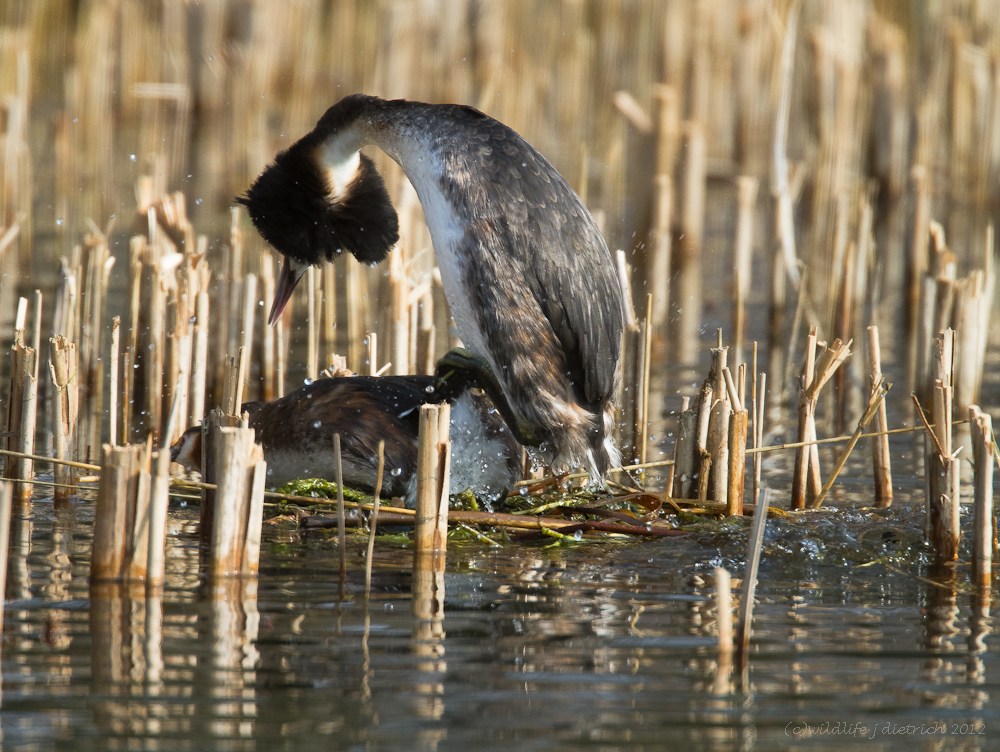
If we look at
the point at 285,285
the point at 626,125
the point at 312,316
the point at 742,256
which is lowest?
the point at 312,316

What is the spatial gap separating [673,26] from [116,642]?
Result: 10050mm

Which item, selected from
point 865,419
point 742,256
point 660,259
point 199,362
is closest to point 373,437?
point 199,362

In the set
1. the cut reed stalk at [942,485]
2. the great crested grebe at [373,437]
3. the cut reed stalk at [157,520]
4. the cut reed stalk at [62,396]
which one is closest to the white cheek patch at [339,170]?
the great crested grebe at [373,437]

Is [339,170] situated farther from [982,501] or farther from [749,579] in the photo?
[749,579]

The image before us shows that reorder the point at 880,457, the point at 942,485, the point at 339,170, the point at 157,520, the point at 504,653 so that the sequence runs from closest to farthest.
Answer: the point at 504,653
the point at 157,520
the point at 942,485
the point at 880,457
the point at 339,170

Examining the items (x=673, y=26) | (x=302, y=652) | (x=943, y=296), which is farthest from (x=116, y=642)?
(x=673, y=26)

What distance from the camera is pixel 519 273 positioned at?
13.6ft

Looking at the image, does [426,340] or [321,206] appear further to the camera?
[426,340]

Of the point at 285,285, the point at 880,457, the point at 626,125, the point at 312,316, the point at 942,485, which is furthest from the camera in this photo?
the point at 626,125

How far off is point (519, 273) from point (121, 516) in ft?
4.92

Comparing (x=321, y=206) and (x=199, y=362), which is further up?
(x=321, y=206)

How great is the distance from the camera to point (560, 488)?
470 centimetres

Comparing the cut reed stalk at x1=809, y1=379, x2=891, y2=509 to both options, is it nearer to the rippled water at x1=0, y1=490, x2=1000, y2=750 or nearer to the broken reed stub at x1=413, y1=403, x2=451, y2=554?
the rippled water at x1=0, y1=490, x2=1000, y2=750

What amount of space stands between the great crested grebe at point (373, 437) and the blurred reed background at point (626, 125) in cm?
206
